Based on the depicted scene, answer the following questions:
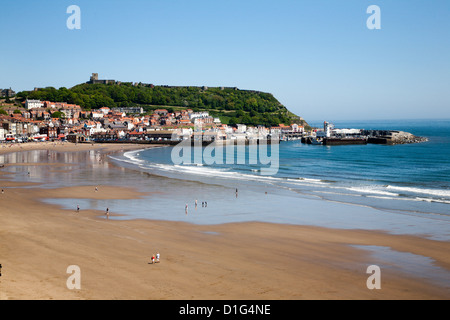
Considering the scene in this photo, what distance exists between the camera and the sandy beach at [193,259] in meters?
16.7

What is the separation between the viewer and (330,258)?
71.9 ft

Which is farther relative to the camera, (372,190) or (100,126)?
(100,126)

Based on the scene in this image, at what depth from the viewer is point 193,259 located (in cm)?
2097

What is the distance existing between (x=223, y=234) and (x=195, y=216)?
17.4 ft

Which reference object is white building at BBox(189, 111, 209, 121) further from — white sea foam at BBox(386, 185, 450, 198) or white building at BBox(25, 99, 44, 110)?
white sea foam at BBox(386, 185, 450, 198)

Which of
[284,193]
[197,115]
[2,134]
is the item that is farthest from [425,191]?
[197,115]

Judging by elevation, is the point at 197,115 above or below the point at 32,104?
below

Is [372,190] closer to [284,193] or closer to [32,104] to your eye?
[284,193]

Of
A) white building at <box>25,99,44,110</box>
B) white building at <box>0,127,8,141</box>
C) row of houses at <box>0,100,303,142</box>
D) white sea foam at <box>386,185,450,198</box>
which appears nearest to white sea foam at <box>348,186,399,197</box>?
white sea foam at <box>386,185,450,198</box>

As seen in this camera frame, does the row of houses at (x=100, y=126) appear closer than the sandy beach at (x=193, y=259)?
No

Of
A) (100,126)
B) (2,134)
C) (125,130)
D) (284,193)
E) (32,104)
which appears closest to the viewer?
(284,193)

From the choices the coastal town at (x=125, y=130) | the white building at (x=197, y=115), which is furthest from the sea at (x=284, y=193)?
the white building at (x=197, y=115)

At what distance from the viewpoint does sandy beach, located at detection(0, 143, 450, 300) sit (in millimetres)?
16734

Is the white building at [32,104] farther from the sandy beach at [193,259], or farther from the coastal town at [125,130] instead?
the sandy beach at [193,259]
